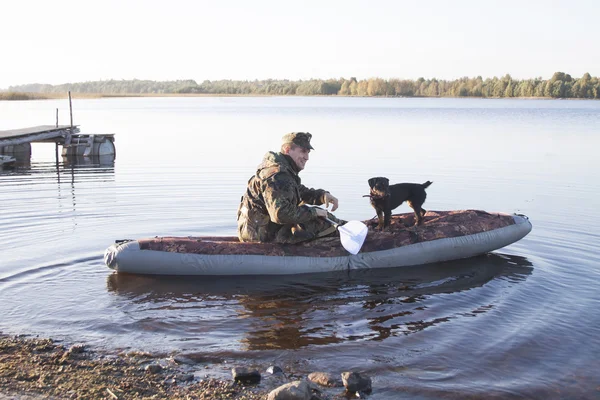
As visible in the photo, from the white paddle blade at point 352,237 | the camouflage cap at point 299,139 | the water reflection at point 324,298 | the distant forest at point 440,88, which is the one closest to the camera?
the water reflection at point 324,298

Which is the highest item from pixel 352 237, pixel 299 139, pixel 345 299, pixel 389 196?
pixel 299 139

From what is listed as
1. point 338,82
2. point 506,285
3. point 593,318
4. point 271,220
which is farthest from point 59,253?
point 338,82

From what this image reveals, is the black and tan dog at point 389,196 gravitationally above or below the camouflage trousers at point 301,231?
above

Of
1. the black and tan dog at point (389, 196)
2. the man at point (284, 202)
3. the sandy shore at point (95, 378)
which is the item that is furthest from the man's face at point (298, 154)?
the sandy shore at point (95, 378)

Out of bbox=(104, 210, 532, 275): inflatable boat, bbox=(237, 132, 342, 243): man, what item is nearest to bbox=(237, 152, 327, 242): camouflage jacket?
bbox=(237, 132, 342, 243): man

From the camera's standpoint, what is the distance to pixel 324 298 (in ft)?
24.2

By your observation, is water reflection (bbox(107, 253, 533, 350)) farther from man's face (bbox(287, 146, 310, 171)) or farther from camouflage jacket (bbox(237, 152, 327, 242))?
man's face (bbox(287, 146, 310, 171))

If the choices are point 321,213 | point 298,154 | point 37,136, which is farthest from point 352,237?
point 37,136

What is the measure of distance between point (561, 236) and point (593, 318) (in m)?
3.91

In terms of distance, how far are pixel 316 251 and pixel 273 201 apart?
107 cm

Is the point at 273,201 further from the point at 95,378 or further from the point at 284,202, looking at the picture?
the point at 95,378

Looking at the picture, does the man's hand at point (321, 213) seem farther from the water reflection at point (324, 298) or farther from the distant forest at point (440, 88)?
the distant forest at point (440, 88)

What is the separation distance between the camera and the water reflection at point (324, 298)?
639 centimetres

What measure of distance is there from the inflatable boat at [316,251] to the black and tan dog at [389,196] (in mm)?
178
